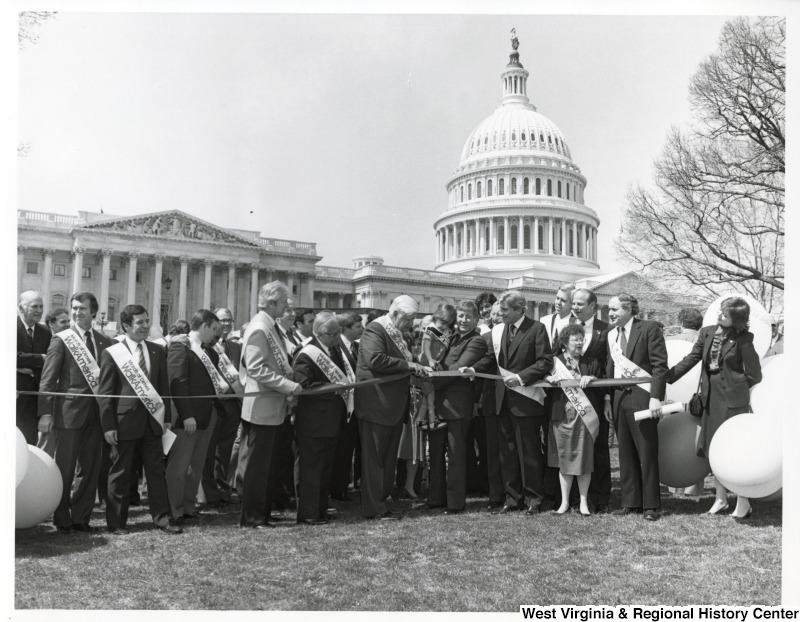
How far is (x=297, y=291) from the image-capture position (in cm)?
7938

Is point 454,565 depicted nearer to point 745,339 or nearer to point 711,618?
point 711,618

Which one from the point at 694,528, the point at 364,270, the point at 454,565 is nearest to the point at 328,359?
the point at 454,565

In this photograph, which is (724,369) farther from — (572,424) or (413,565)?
(413,565)

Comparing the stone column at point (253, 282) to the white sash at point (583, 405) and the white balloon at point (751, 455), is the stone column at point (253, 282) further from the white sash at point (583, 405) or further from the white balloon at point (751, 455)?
the white balloon at point (751, 455)

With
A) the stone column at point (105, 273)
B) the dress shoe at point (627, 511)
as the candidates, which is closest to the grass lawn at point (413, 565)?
the dress shoe at point (627, 511)

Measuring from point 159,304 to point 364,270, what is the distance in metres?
23.1

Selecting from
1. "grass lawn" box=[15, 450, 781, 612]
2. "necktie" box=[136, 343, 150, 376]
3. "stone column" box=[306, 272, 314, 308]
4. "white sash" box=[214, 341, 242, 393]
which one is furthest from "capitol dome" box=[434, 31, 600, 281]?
"grass lawn" box=[15, 450, 781, 612]

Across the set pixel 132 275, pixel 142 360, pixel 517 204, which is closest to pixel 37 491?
pixel 142 360

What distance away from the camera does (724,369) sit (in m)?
7.90

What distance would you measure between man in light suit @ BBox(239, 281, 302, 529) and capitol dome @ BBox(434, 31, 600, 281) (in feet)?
267

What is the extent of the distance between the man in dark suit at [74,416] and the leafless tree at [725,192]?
1054 cm

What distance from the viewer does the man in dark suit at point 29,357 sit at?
324 inches

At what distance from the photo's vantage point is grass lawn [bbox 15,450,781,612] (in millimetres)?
5598

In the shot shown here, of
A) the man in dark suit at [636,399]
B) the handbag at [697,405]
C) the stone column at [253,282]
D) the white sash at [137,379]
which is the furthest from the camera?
the stone column at [253,282]
